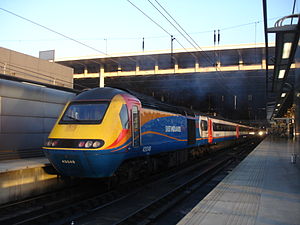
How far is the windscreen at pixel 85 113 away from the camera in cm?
814

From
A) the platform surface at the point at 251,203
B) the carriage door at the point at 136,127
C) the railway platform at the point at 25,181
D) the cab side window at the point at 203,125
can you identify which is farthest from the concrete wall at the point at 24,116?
the cab side window at the point at 203,125

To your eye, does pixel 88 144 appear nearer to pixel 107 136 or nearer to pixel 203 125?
pixel 107 136

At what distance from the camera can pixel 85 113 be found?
8.37 meters

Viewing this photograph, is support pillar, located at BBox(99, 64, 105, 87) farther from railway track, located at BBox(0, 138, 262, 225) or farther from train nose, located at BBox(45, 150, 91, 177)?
train nose, located at BBox(45, 150, 91, 177)

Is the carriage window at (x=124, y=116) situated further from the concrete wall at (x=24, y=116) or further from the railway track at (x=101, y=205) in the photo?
the concrete wall at (x=24, y=116)

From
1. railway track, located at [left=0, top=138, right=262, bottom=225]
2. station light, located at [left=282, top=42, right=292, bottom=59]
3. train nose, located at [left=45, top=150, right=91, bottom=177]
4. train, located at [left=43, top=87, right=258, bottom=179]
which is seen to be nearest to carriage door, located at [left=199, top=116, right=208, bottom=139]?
train, located at [left=43, top=87, right=258, bottom=179]

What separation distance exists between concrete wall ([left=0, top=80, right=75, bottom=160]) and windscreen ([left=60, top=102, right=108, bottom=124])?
4322 millimetres

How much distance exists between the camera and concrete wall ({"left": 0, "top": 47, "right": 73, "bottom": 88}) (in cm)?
1877

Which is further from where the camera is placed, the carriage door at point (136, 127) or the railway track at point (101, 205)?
the carriage door at point (136, 127)

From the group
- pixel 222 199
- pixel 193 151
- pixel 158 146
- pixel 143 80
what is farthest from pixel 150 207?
pixel 143 80

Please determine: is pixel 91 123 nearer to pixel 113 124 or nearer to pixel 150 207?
pixel 113 124

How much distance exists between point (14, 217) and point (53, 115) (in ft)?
25.0

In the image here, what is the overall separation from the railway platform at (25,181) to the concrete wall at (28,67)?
8474 mm

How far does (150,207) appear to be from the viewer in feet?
25.1
